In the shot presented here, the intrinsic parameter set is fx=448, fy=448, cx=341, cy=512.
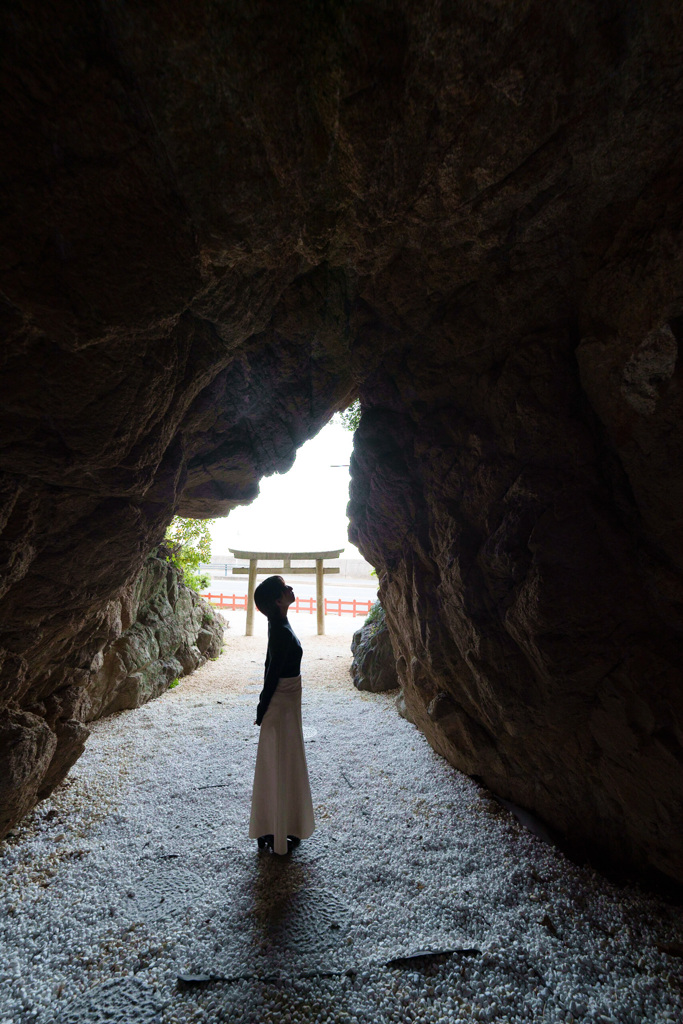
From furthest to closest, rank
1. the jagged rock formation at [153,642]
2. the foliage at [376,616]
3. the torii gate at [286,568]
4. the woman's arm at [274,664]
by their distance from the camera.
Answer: the torii gate at [286,568] → the foliage at [376,616] → the jagged rock formation at [153,642] → the woman's arm at [274,664]

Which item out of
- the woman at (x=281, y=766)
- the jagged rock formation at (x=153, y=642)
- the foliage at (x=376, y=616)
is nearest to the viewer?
the woman at (x=281, y=766)

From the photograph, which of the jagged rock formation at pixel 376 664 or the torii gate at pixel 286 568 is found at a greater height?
the torii gate at pixel 286 568

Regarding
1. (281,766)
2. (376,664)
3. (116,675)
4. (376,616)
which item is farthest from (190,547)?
(281,766)

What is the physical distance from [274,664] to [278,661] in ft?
0.14

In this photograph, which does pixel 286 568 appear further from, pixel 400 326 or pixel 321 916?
pixel 400 326

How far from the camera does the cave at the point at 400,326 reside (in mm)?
1729

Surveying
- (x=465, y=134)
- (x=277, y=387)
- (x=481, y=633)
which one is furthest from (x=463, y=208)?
(x=481, y=633)

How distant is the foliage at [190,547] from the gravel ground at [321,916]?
19.2ft

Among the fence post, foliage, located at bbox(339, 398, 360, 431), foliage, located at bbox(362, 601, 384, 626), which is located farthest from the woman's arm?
the fence post

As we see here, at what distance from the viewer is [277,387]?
3.89m

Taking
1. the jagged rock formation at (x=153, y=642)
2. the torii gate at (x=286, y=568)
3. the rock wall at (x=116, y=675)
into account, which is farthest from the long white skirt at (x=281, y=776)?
the torii gate at (x=286, y=568)

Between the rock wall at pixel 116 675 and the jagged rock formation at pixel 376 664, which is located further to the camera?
the jagged rock formation at pixel 376 664

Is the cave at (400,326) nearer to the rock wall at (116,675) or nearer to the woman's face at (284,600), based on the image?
the rock wall at (116,675)

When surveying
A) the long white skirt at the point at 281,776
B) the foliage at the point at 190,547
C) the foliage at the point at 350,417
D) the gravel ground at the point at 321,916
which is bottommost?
the gravel ground at the point at 321,916
